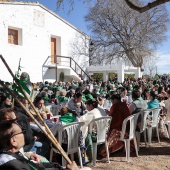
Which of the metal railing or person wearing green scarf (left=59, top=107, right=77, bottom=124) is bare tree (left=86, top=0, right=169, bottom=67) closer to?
the metal railing

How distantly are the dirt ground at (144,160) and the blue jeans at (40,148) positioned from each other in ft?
3.29

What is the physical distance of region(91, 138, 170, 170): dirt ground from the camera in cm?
558

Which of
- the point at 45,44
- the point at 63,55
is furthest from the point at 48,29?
the point at 63,55

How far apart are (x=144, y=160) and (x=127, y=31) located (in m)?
31.2

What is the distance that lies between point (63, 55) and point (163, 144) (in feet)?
63.0

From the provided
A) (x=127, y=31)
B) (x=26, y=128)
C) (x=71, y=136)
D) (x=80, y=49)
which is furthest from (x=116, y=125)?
(x=127, y=31)

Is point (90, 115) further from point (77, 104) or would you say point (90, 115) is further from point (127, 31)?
point (127, 31)

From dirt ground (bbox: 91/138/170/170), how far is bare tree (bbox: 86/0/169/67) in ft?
94.9

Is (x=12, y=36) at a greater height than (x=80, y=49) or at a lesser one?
greater

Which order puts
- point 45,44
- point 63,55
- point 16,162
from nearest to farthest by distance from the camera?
point 16,162 → point 45,44 → point 63,55

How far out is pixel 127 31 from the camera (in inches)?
1407

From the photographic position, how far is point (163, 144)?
7102 mm

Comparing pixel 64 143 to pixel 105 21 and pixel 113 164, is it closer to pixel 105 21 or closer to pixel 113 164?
pixel 113 164

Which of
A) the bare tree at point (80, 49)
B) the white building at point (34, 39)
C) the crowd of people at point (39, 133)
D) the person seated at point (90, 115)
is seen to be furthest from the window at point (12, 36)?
the person seated at point (90, 115)
